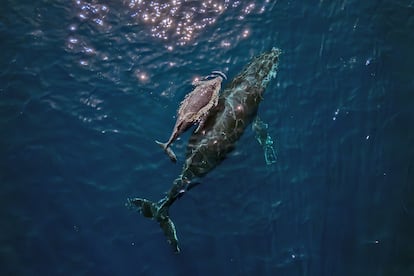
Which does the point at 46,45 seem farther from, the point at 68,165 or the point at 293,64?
the point at 293,64

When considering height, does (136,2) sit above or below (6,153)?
above

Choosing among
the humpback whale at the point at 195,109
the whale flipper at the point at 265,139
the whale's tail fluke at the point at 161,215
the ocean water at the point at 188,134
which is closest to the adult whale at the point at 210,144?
the whale's tail fluke at the point at 161,215

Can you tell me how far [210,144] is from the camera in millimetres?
11523

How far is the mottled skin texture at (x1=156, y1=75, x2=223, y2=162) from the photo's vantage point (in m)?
11.8

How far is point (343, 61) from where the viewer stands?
1420cm

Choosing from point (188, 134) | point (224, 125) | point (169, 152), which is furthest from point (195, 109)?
point (169, 152)

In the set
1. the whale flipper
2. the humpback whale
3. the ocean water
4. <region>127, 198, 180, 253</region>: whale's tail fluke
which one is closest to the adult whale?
<region>127, 198, 180, 253</region>: whale's tail fluke

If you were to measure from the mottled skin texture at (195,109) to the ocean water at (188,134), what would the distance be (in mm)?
900

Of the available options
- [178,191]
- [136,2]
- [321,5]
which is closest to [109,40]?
[136,2]

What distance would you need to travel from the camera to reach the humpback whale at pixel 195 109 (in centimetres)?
1181

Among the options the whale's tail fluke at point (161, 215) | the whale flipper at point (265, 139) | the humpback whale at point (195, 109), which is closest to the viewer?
the whale's tail fluke at point (161, 215)

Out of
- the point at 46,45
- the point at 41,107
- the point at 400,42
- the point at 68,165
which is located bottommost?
the point at 68,165

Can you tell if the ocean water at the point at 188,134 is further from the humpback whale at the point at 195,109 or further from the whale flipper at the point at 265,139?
the humpback whale at the point at 195,109

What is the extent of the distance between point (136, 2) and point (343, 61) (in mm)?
7123
